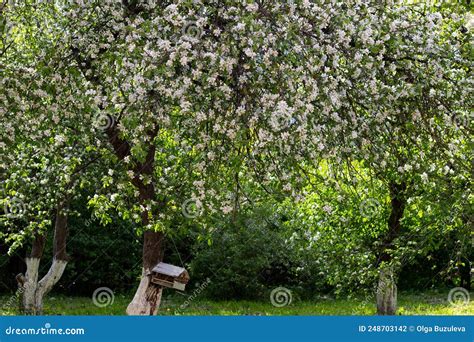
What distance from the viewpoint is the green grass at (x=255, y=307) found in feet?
42.8

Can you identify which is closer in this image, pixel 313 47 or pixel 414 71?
pixel 313 47

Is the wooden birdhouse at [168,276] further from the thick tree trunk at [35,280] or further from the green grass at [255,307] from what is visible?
the green grass at [255,307]

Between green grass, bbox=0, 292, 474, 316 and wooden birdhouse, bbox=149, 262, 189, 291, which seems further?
green grass, bbox=0, 292, 474, 316

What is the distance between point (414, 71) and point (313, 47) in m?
1.15

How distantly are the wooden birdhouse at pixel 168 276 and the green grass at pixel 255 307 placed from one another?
4636mm

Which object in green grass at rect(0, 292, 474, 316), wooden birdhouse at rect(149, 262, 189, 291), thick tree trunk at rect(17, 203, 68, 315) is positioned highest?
wooden birdhouse at rect(149, 262, 189, 291)

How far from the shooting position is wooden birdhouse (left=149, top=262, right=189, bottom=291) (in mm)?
8133

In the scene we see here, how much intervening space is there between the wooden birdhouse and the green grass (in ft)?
15.2

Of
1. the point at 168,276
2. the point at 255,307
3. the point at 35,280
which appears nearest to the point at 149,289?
the point at 168,276

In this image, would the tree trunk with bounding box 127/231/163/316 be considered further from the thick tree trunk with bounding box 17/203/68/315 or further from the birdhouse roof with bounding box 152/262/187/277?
the thick tree trunk with bounding box 17/203/68/315

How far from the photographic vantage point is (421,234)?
8344 mm

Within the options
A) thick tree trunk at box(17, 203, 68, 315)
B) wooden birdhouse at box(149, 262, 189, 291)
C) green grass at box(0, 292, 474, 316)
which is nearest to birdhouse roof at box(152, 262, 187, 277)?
wooden birdhouse at box(149, 262, 189, 291)

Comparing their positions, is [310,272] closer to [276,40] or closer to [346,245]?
[346,245]

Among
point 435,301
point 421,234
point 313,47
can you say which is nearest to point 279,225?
point 435,301
